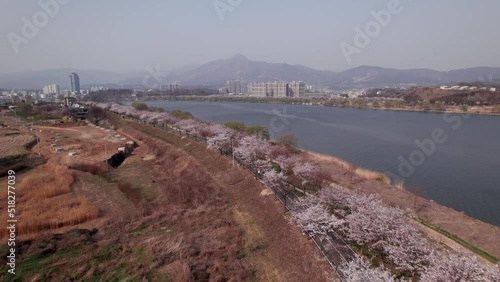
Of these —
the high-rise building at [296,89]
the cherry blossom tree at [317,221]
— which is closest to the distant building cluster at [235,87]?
the high-rise building at [296,89]

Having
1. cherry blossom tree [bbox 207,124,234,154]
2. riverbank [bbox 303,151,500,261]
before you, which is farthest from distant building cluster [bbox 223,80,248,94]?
riverbank [bbox 303,151,500,261]

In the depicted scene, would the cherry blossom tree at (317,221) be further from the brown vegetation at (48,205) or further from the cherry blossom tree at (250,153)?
the brown vegetation at (48,205)

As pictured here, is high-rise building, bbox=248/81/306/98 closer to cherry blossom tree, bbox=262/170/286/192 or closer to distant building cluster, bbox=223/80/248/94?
distant building cluster, bbox=223/80/248/94

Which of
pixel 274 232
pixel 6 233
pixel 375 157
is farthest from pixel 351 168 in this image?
pixel 6 233

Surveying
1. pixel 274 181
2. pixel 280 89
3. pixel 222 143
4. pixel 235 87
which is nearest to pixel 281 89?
pixel 280 89

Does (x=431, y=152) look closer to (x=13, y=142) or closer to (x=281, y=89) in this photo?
(x=13, y=142)

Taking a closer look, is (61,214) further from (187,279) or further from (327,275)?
(327,275)
